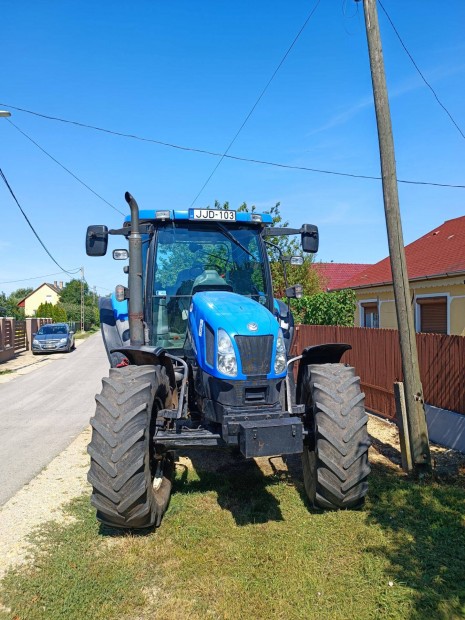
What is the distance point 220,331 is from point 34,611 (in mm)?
2263

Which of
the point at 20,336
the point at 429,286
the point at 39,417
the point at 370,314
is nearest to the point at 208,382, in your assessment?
the point at 39,417

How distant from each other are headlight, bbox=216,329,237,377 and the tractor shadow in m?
1.27

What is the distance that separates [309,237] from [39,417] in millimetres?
6300

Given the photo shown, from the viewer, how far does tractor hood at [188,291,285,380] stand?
4.16 metres

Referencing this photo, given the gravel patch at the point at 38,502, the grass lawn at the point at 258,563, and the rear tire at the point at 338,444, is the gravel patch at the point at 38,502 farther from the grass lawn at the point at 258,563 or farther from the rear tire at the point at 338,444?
the rear tire at the point at 338,444

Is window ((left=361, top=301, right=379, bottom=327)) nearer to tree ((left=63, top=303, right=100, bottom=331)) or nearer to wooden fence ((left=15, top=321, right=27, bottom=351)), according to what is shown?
wooden fence ((left=15, top=321, right=27, bottom=351))

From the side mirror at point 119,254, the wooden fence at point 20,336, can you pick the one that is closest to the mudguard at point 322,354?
the side mirror at point 119,254

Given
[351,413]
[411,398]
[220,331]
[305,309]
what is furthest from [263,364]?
[305,309]

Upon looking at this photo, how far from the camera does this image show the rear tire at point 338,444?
13.4 feet

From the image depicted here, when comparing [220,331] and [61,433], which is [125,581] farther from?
[61,433]

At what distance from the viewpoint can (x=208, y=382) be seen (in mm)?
4367

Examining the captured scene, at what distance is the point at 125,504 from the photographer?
3777 mm

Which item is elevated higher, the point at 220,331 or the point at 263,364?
the point at 220,331

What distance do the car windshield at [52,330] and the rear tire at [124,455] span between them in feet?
74.5
